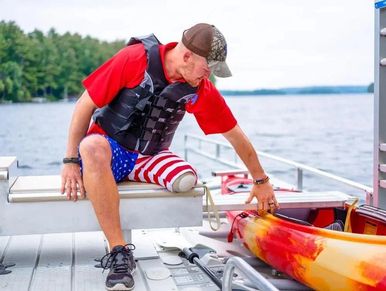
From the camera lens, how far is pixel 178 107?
285cm

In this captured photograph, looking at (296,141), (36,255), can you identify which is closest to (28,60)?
(296,141)

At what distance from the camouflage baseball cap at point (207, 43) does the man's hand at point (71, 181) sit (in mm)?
743

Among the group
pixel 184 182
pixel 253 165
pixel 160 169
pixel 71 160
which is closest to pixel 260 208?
pixel 253 165

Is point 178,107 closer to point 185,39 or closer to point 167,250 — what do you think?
point 185,39

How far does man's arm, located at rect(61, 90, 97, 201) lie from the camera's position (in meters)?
2.66

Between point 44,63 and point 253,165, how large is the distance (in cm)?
2761

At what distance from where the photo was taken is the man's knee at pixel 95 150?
260cm

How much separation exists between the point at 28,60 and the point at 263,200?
87.5 feet

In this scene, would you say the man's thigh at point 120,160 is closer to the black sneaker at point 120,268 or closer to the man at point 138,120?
the man at point 138,120

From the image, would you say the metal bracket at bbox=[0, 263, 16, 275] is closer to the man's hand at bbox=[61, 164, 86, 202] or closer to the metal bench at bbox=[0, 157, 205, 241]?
the metal bench at bbox=[0, 157, 205, 241]

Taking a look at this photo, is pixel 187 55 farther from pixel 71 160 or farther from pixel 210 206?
pixel 210 206

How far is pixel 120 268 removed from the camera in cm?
248

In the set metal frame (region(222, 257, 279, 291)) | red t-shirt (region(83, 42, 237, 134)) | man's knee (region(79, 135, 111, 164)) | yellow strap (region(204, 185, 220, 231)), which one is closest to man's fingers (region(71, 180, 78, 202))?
man's knee (region(79, 135, 111, 164))

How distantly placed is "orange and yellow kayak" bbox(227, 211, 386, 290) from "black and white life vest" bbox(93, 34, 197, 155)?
70 cm
